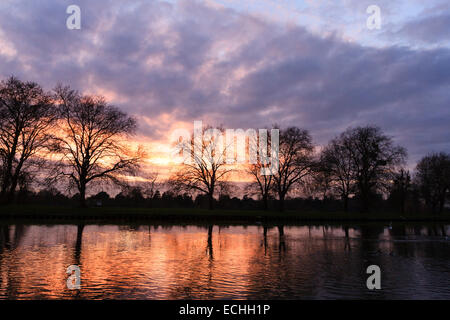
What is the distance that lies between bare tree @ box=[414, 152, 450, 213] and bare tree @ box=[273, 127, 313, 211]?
118ft

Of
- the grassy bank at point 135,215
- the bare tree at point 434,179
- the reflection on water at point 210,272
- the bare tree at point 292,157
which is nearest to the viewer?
the reflection on water at point 210,272

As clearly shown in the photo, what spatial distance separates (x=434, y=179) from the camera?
79312 millimetres

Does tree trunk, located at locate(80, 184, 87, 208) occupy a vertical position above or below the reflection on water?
above

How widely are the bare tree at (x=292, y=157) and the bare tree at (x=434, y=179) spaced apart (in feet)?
118

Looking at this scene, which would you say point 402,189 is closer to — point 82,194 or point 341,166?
point 341,166

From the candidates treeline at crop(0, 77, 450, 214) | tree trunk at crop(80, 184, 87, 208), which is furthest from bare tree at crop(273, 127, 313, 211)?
tree trunk at crop(80, 184, 87, 208)

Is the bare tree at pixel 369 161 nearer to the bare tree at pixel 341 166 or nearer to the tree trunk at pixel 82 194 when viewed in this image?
the bare tree at pixel 341 166

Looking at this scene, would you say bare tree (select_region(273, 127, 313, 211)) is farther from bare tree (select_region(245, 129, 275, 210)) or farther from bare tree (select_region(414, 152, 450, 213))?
bare tree (select_region(414, 152, 450, 213))

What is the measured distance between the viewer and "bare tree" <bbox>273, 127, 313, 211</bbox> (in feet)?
206

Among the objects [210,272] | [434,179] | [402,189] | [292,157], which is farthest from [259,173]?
[210,272]

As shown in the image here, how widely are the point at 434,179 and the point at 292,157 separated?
39.5 metres

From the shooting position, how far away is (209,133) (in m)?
65.4

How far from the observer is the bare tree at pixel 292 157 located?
62719mm

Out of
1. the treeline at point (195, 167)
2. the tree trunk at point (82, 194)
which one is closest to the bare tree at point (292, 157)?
the treeline at point (195, 167)
